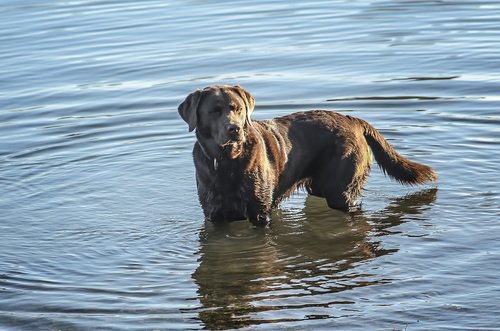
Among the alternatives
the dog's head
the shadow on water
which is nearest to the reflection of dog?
the dog's head

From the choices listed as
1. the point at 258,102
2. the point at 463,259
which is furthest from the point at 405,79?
the point at 463,259

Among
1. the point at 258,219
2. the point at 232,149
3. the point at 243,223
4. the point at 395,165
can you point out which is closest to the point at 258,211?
the point at 258,219

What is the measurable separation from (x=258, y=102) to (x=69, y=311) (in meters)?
6.47

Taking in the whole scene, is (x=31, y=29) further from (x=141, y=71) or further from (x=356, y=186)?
(x=356, y=186)

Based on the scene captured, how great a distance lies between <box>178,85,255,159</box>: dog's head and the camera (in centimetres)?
853

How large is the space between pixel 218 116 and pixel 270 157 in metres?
0.76

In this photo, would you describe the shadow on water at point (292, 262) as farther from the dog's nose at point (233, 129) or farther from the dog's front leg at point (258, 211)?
the dog's nose at point (233, 129)

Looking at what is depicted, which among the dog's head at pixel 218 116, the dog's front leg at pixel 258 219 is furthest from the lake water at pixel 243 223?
the dog's head at pixel 218 116

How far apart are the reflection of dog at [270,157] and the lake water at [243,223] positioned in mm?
304

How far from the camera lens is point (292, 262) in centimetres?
846

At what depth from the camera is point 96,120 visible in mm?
13242

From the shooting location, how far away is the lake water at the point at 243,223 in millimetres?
7496

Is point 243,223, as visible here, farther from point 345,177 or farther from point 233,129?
point 233,129

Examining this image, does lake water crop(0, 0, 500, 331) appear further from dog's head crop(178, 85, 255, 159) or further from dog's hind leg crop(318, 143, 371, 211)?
dog's head crop(178, 85, 255, 159)
